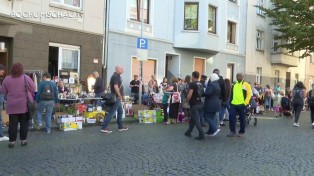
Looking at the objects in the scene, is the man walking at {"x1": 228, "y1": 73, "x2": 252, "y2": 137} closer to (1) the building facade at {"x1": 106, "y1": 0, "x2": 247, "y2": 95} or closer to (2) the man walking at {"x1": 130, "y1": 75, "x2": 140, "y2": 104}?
(2) the man walking at {"x1": 130, "y1": 75, "x2": 140, "y2": 104}

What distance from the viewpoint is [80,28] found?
688 inches

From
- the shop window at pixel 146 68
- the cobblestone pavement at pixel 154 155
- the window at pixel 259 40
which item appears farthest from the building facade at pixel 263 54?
the cobblestone pavement at pixel 154 155

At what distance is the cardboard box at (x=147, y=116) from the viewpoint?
15.1m

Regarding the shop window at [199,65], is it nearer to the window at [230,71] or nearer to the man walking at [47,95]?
the window at [230,71]

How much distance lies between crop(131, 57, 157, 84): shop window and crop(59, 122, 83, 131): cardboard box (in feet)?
26.9

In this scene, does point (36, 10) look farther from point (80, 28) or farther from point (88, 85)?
point (88, 85)

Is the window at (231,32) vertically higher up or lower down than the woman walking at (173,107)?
higher up

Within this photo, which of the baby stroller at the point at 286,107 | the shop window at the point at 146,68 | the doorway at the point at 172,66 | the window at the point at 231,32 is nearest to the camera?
the baby stroller at the point at 286,107

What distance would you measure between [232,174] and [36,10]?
11.4 metres

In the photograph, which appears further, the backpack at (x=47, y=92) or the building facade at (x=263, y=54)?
the building facade at (x=263, y=54)

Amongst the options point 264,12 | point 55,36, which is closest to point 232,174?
point 55,36

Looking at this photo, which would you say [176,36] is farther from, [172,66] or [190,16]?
[172,66]

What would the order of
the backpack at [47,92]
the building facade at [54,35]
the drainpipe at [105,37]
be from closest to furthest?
the backpack at [47,92], the building facade at [54,35], the drainpipe at [105,37]

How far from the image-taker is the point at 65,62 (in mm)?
17172
